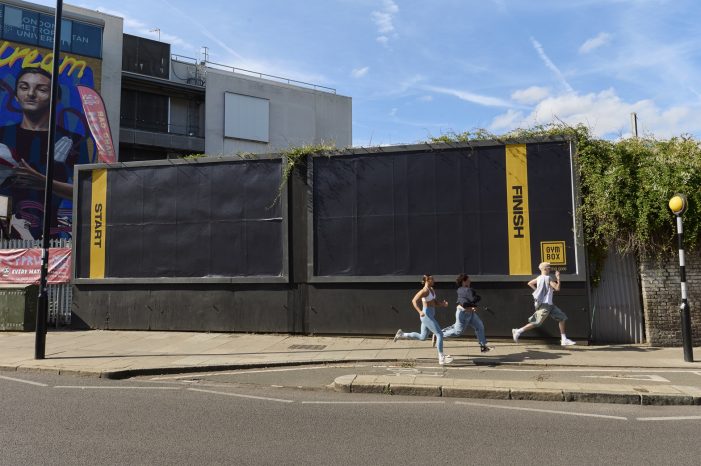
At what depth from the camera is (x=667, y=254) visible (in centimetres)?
1241

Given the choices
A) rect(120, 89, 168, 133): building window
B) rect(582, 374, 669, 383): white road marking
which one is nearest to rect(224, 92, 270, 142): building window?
rect(120, 89, 168, 133): building window

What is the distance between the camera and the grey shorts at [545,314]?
11.5 meters

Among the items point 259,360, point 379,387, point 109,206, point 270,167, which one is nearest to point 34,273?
point 109,206

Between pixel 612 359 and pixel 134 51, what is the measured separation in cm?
3659

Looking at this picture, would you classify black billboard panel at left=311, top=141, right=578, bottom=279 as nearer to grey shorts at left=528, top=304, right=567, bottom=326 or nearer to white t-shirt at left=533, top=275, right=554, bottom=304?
white t-shirt at left=533, top=275, right=554, bottom=304

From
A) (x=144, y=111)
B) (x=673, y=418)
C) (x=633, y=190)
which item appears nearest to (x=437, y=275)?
(x=633, y=190)

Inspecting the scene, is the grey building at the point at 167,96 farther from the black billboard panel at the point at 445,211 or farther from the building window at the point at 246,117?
the black billboard panel at the point at 445,211

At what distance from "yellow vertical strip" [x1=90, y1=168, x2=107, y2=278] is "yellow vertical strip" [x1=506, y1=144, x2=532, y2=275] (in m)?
11.5

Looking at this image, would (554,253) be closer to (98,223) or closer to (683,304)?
(683,304)

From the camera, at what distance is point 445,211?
13320 mm

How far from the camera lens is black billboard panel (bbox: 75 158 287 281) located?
14.3 meters

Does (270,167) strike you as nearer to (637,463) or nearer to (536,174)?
(536,174)

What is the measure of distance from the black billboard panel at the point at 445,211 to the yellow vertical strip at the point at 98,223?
651 centimetres

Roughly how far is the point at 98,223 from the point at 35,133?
19.9 m
